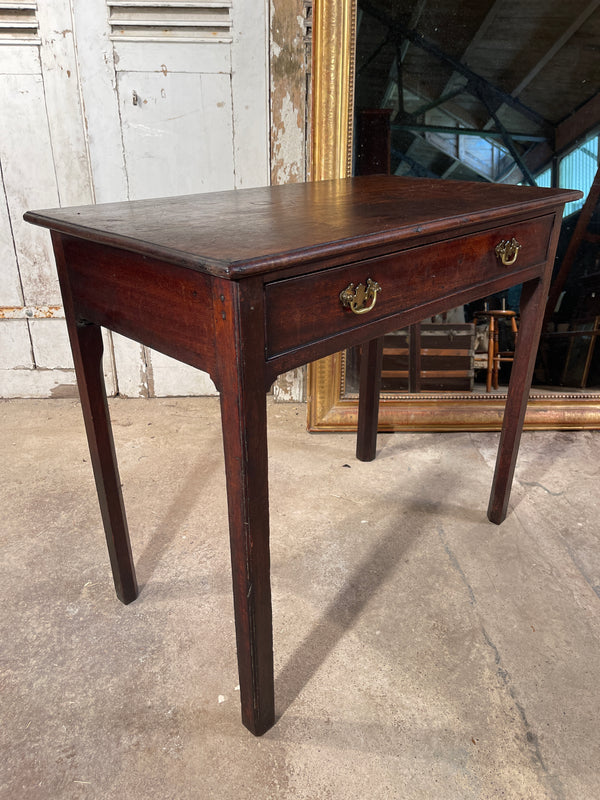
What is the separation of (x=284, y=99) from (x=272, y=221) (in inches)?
65.2

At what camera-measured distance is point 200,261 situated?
871 millimetres

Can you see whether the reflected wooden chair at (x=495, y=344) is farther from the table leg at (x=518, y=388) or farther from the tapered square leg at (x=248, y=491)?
the tapered square leg at (x=248, y=491)

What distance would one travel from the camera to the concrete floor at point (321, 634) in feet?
3.93

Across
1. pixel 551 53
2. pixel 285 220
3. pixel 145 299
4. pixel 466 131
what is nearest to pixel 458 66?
pixel 466 131

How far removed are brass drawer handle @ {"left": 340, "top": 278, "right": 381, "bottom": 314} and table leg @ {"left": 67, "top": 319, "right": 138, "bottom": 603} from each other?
61 cm

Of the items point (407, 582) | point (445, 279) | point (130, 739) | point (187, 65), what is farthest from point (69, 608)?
point (187, 65)

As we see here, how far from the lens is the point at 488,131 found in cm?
237

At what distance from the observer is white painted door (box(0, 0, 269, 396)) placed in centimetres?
247

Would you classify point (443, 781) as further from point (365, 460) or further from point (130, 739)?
point (365, 460)

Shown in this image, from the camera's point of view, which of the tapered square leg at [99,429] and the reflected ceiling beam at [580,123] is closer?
the tapered square leg at [99,429]

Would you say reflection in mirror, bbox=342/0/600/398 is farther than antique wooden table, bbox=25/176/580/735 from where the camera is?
Yes

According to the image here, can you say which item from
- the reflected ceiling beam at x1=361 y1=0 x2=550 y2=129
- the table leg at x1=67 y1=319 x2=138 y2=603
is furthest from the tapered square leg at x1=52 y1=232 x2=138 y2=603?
the reflected ceiling beam at x1=361 y1=0 x2=550 y2=129

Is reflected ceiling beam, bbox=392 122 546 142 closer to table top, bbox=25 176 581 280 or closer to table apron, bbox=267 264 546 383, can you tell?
table top, bbox=25 176 581 280

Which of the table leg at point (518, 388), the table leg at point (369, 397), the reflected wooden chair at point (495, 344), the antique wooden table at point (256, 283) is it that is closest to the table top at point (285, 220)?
the antique wooden table at point (256, 283)
